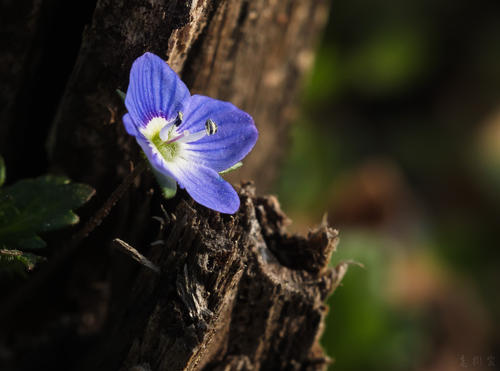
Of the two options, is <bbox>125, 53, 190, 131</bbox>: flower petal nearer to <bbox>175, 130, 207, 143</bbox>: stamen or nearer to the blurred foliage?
<bbox>175, 130, 207, 143</bbox>: stamen

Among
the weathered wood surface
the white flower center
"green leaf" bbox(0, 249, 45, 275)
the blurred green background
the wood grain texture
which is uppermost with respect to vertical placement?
the blurred green background

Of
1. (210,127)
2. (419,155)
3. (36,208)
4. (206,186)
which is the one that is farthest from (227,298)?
(419,155)

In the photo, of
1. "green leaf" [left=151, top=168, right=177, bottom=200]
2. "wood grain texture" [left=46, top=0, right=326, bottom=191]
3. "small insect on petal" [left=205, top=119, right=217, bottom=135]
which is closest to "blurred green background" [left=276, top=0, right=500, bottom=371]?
"wood grain texture" [left=46, top=0, right=326, bottom=191]

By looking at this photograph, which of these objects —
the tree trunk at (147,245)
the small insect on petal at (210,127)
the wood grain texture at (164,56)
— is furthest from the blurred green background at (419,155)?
the small insect on petal at (210,127)

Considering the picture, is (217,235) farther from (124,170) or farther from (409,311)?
(409,311)

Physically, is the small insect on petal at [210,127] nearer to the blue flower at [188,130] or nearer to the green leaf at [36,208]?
the blue flower at [188,130]

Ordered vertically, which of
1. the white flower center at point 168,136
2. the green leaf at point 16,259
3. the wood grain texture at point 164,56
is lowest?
the green leaf at point 16,259

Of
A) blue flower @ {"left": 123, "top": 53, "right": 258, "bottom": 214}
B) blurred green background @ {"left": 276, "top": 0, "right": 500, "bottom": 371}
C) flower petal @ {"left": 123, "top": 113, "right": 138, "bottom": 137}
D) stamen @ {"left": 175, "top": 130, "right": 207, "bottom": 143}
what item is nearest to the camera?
flower petal @ {"left": 123, "top": 113, "right": 138, "bottom": 137}
